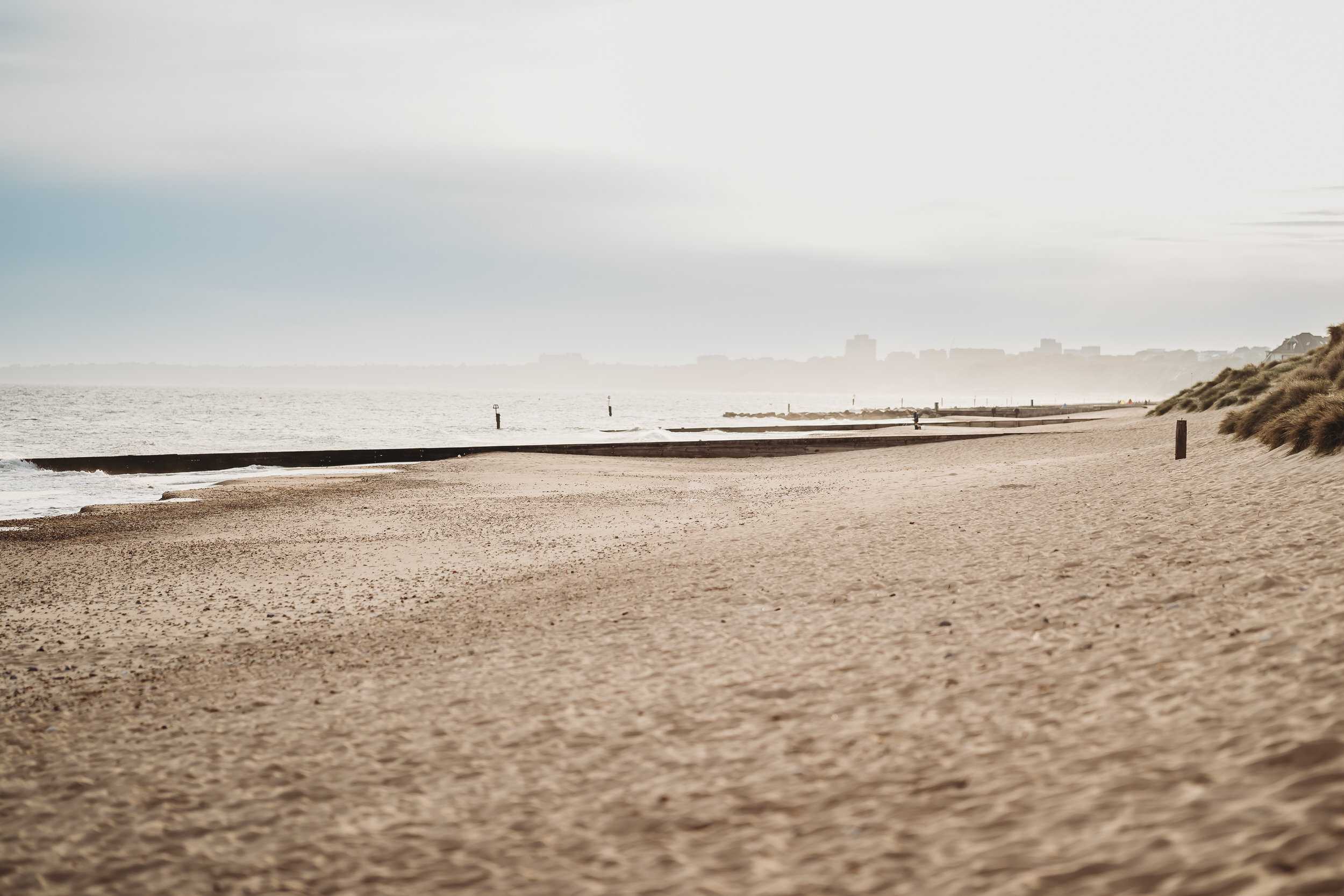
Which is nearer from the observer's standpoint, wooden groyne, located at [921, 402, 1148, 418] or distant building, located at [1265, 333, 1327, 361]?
wooden groyne, located at [921, 402, 1148, 418]

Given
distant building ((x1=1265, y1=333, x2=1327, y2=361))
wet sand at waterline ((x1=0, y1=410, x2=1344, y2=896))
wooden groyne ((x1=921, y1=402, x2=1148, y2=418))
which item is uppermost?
distant building ((x1=1265, y1=333, x2=1327, y2=361))

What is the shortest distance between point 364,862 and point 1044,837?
12.0 feet

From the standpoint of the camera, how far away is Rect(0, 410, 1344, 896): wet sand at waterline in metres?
4.18

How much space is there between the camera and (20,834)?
17.1 feet

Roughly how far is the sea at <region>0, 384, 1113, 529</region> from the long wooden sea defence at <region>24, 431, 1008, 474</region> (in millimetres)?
1048

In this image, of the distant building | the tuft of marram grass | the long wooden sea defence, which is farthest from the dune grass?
the distant building

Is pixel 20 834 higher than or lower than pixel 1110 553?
lower

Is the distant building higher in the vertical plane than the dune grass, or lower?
higher

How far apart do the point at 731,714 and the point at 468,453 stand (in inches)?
1282

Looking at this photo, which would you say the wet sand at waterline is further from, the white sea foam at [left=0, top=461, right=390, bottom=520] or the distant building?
the distant building

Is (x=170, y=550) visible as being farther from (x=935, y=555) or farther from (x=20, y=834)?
(x=935, y=555)

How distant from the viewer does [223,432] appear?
70.2m

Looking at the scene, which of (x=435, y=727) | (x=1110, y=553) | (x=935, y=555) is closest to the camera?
(x=435, y=727)

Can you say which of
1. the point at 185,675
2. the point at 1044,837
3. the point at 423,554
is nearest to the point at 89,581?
the point at 423,554
